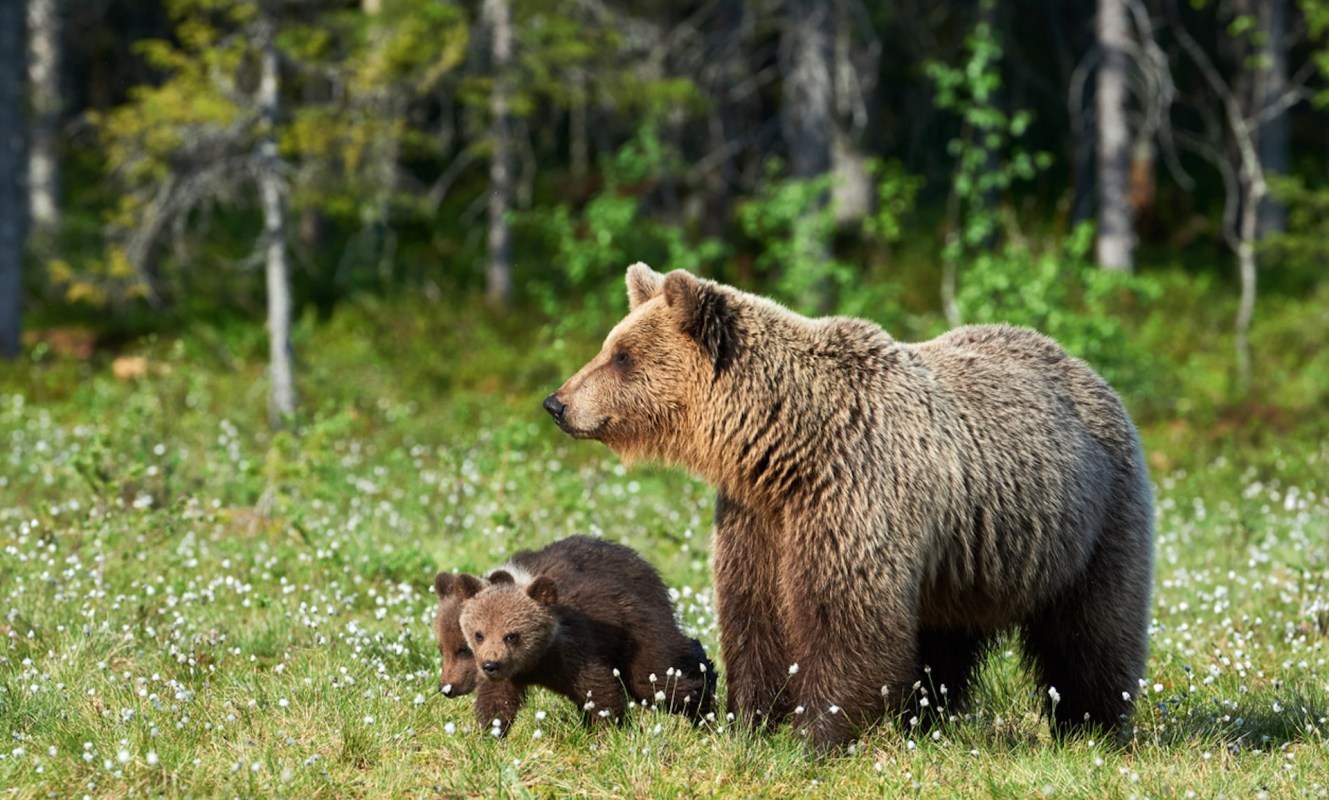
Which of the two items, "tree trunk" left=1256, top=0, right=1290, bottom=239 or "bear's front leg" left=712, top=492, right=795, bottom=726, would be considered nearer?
"bear's front leg" left=712, top=492, right=795, bottom=726

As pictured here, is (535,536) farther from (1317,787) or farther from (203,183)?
(203,183)

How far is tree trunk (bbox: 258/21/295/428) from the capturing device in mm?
15586

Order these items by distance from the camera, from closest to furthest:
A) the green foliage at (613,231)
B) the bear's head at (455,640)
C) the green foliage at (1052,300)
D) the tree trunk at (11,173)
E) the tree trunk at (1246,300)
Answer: the bear's head at (455,640) → the green foliage at (1052,300) → the green foliage at (613,231) → the tree trunk at (1246,300) → the tree trunk at (11,173)

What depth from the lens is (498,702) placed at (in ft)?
19.5

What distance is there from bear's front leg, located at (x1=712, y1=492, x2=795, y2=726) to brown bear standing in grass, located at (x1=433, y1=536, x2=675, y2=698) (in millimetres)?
585

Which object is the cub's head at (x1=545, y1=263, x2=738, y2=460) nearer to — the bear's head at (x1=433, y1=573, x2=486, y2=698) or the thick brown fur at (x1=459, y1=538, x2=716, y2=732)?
the thick brown fur at (x1=459, y1=538, x2=716, y2=732)

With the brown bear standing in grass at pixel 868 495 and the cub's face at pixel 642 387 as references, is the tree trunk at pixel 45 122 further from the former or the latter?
the brown bear standing in grass at pixel 868 495

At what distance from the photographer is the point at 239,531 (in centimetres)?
966

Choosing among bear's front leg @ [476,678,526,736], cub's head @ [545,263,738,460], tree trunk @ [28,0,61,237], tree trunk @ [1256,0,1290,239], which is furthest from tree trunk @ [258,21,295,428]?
tree trunk @ [1256,0,1290,239]

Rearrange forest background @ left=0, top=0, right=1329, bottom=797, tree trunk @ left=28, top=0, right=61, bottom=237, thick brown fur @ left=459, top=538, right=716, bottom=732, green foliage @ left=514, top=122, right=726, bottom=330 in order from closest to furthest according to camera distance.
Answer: forest background @ left=0, top=0, right=1329, bottom=797 < thick brown fur @ left=459, top=538, right=716, bottom=732 < green foliage @ left=514, top=122, right=726, bottom=330 < tree trunk @ left=28, top=0, right=61, bottom=237

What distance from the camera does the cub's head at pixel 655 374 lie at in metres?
5.84

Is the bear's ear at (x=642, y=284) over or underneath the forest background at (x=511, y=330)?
over

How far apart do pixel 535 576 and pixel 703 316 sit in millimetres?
1431

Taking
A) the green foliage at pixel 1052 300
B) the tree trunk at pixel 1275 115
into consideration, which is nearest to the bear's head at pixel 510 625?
the green foliage at pixel 1052 300
